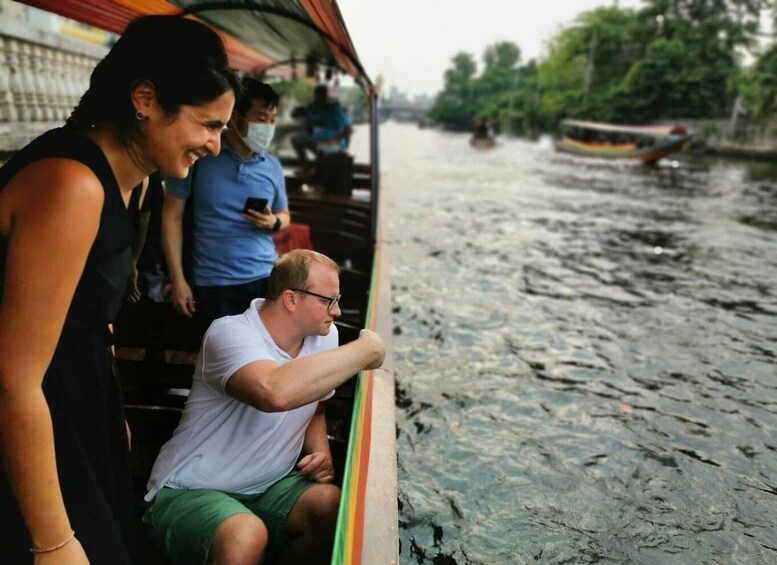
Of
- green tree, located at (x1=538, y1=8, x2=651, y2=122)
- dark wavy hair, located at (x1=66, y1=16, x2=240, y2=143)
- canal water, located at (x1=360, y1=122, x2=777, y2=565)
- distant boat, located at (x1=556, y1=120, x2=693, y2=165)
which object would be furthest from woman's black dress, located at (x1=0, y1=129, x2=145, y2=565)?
green tree, located at (x1=538, y1=8, x2=651, y2=122)

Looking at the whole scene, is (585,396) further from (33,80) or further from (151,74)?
(33,80)

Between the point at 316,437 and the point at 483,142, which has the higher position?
the point at 316,437

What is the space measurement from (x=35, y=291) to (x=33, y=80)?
5.75 m

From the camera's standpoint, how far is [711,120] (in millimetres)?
41156

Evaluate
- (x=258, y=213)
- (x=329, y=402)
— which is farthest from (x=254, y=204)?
(x=329, y=402)

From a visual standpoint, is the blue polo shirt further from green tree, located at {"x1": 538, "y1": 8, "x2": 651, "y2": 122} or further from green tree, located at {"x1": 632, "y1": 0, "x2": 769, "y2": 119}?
green tree, located at {"x1": 538, "y1": 8, "x2": 651, "y2": 122}

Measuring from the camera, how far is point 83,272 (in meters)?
1.23

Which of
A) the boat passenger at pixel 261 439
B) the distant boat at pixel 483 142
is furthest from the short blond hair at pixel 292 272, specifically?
the distant boat at pixel 483 142

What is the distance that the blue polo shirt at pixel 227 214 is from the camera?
2844mm

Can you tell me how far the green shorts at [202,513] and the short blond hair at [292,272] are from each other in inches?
27.9

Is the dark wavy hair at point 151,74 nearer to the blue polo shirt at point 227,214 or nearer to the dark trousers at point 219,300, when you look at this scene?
the blue polo shirt at point 227,214

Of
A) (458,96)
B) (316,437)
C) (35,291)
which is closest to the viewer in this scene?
(35,291)

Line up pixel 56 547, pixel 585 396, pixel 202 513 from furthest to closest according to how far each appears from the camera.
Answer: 1. pixel 585 396
2. pixel 202 513
3. pixel 56 547

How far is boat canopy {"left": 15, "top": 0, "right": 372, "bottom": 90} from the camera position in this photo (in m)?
3.06
